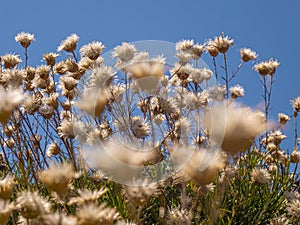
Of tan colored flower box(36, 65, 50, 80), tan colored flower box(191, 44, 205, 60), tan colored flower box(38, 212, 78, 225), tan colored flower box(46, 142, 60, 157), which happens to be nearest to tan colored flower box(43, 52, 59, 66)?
tan colored flower box(36, 65, 50, 80)

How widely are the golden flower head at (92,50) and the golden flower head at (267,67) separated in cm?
73

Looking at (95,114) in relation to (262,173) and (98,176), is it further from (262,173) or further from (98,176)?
(262,173)

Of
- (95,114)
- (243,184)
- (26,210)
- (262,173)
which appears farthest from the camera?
(243,184)

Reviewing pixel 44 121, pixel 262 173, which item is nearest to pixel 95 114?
pixel 262 173

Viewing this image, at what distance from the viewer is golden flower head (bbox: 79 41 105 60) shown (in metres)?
2.43

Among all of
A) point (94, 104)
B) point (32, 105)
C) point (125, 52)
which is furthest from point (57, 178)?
point (32, 105)

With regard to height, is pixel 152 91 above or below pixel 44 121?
below

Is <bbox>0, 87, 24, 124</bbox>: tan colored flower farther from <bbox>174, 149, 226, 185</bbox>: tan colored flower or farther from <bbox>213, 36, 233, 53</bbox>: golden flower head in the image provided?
<bbox>213, 36, 233, 53</bbox>: golden flower head

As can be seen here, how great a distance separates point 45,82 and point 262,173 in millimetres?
1269

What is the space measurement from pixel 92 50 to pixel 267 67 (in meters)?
0.81

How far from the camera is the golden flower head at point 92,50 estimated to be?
2.43m

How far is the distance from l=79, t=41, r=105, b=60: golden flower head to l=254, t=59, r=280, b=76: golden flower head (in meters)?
0.73

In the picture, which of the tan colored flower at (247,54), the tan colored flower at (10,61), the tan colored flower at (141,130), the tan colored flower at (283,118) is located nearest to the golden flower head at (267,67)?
the tan colored flower at (247,54)

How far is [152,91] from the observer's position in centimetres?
216
